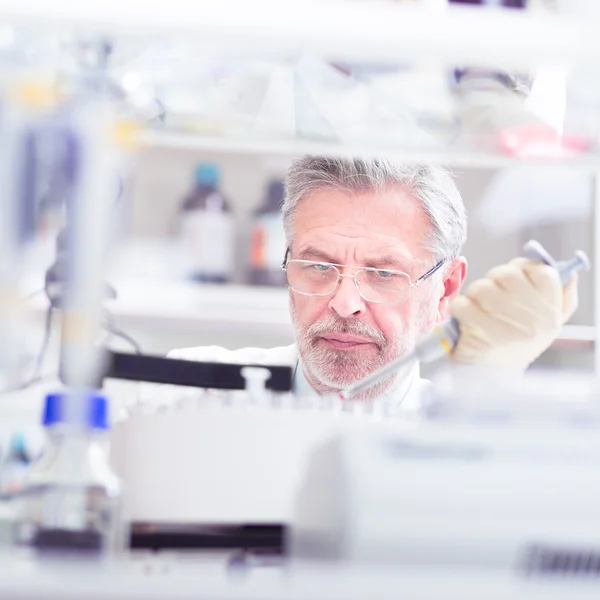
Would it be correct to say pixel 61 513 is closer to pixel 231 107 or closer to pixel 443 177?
pixel 231 107

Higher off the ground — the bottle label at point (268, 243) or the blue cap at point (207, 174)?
the blue cap at point (207, 174)

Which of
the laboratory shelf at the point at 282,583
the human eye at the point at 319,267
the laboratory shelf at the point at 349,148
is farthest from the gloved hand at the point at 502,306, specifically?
the human eye at the point at 319,267

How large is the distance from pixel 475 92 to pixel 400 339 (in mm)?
984

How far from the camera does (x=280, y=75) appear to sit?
2.61ft

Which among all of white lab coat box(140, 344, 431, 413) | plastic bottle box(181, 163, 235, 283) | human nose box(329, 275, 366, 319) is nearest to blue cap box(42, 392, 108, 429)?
white lab coat box(140, 344, 431, 413)

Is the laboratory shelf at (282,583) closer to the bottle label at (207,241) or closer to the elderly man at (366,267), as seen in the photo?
the elderly man at (366,267)

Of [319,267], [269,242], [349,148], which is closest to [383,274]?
[319,267]

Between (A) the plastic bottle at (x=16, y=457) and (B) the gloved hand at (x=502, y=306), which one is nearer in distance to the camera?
(B) the gloved hand at (x=502, y=306)

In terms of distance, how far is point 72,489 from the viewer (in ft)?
2.01

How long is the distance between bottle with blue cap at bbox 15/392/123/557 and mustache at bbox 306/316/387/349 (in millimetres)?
Result: 1098

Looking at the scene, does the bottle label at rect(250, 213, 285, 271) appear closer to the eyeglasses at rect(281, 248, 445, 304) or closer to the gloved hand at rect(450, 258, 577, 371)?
the eyeglasses at rect(281, 248, 445, 304)

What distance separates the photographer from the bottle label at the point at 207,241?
2176mm

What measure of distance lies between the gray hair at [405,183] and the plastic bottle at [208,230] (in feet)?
1.27

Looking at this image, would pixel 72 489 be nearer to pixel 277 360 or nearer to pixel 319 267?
pixel 319 267
